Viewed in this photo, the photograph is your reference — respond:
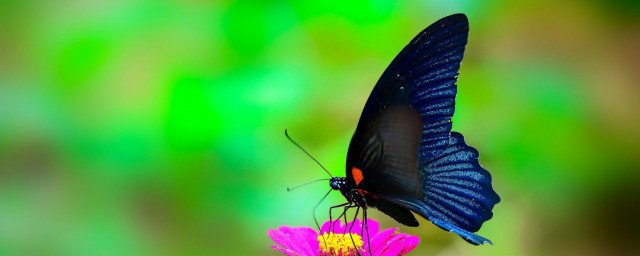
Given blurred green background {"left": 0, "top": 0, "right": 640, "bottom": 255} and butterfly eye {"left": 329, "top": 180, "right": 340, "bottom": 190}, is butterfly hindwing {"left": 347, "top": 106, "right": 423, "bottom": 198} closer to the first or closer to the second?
butterfly eye {"left": 329, "top": 180, "right": 340, "bottom": 190}

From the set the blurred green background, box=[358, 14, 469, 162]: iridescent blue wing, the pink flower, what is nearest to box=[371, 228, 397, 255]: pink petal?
the pink flower

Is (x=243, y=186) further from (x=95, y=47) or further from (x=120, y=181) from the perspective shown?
(x=95, y=47)

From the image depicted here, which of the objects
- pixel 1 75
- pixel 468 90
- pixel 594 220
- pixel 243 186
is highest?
pixel 1 75

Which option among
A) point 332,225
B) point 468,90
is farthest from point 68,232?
point 468,90

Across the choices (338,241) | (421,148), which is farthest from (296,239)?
(421,148)

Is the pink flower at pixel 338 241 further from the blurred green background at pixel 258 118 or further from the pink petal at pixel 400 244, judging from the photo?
the blurred green background at pixel 258 118
